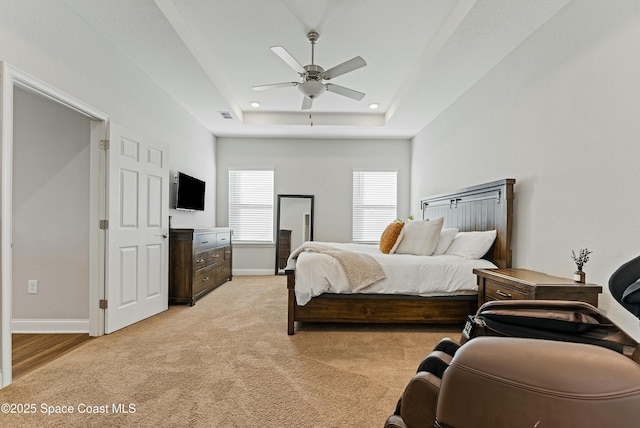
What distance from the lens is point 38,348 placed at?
277 centimetres

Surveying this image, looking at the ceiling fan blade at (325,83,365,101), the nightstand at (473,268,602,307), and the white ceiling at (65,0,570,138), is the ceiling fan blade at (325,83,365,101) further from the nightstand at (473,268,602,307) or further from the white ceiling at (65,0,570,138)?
the nightstand at (473,268,602,307)

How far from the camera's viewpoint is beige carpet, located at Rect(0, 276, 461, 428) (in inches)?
70.6

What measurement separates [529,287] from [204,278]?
395cm

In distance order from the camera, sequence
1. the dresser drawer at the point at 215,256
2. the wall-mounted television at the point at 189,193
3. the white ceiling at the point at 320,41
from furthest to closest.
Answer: the dresser drawer at the point at 215,256
the wall-mounted television at the point at 189,193
the white ceiling at the point at 320,41

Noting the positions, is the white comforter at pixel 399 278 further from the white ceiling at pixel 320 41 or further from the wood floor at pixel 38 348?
the white ceiling at pixel 320 41

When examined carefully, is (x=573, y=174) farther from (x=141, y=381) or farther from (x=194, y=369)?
(x=141, y=381)

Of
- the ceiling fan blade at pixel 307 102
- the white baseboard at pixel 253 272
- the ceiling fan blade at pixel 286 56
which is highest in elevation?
the ceiling fan blade at pixel 286 56

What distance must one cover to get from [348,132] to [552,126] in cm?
384

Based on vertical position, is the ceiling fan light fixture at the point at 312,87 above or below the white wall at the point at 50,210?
above

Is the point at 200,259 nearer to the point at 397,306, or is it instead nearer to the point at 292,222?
the point at 292,222

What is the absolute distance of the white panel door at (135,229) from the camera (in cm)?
317

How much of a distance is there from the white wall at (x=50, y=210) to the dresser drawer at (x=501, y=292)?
3683 millimetres

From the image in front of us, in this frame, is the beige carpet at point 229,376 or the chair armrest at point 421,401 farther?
the beige carpet at point 229,376

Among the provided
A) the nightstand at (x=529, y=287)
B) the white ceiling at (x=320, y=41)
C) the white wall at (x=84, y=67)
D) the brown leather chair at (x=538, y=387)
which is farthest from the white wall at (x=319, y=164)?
the brown leather chair at (x=538, y=387)
